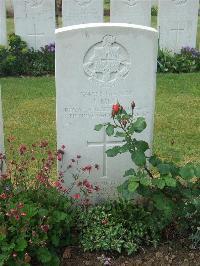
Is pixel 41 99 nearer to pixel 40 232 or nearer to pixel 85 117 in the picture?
pixel 85 117

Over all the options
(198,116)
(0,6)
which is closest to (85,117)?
(198,116)

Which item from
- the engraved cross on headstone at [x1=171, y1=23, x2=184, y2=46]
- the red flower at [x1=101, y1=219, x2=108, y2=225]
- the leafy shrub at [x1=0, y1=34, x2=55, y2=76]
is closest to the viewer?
the red flower at [x1=101, y1=219, x2=108, y2=225]

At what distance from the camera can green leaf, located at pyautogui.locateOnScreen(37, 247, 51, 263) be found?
3480mm

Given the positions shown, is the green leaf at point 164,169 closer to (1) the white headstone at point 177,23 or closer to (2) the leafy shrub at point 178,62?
(2) the leafy shrub at point 178,62

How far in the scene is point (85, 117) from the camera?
4.28m

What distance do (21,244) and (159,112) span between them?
4.52 meters

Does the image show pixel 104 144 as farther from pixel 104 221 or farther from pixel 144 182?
pixel 144 182

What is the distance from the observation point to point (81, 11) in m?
9.80

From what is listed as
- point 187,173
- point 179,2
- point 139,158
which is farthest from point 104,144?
point 179,2

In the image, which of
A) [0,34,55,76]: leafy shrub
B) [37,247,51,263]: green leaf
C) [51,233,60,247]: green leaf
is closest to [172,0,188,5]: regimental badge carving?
[0,34,55,76]: leafy shrub

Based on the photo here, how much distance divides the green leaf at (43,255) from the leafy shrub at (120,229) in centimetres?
50

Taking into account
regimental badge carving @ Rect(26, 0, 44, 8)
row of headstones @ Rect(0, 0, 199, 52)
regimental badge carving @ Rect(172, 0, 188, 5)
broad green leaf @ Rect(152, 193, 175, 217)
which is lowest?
broad green leaf @ Rect(152, 193, 175, 217)

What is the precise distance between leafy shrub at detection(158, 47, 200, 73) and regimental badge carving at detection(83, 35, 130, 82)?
5628 mm

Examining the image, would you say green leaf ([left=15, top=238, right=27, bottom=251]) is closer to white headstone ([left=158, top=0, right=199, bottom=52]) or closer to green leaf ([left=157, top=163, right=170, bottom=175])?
green leaf ([left=157, top=163, right=170, bottom=175])
